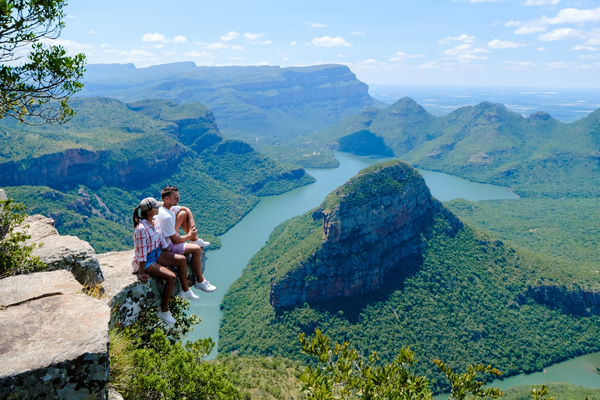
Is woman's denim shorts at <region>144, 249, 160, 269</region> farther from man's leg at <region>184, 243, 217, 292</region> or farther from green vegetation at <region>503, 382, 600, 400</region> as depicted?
green vegetation at <region>503, 382, 600, 400</region>

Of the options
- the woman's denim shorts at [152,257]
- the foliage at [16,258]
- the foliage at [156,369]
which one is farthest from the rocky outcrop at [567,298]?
the foliage at [16,258]

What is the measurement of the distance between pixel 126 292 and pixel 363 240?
139ft

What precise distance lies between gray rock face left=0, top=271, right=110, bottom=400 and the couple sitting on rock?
1.99m

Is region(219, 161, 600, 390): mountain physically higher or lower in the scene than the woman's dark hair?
lower

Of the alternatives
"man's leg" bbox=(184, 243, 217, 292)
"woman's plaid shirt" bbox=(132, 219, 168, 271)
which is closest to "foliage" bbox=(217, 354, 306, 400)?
"man's leg" bbox=(184, 243, 217, 292)

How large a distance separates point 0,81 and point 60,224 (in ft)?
193

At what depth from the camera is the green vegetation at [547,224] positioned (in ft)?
219

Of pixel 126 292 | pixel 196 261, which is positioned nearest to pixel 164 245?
pixel 196 261

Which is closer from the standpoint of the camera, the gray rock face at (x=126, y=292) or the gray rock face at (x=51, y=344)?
the gray rock face at (x=51, y=344)

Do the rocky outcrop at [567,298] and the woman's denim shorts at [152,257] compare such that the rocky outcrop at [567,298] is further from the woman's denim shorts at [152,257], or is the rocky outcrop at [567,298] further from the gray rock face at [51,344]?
the gray rock face at [51,344]

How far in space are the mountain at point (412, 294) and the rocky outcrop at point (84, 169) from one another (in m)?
44.4

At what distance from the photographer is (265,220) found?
3654 inches

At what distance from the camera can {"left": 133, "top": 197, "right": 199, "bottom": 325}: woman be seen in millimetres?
8023

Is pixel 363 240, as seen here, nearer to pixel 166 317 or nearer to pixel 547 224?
pixel 166 317
